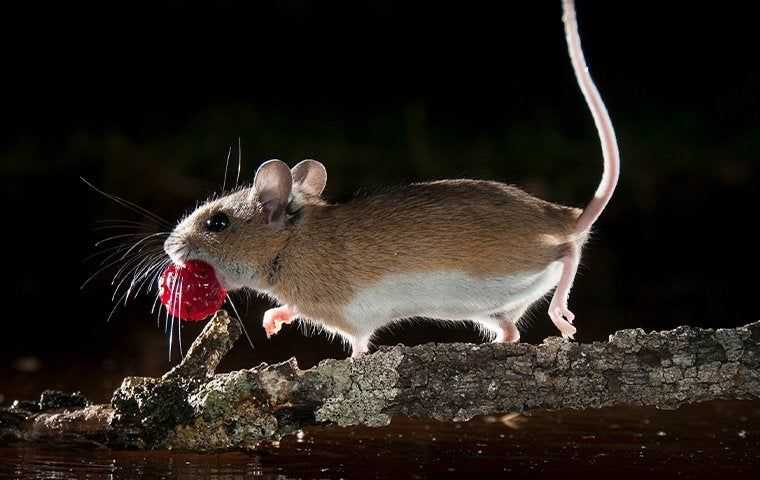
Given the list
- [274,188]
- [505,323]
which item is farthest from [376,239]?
[505,323]

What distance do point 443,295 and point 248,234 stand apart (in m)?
0.88

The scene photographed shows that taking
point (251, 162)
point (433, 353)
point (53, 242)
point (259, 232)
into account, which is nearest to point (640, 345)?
point (433, 353)

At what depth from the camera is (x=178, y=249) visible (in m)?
5.15

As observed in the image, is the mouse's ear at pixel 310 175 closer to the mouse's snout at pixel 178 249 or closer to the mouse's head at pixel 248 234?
the mouse's head at pixel 248 234

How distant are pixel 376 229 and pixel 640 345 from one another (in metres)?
1.16

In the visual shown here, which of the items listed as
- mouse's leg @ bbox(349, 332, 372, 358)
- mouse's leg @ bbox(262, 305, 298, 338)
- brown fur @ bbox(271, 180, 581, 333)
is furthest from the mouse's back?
mouse's leg @ bbox(262, 305, 298, 338)

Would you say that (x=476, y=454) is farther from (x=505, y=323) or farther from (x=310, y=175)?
(x=310, y=175)

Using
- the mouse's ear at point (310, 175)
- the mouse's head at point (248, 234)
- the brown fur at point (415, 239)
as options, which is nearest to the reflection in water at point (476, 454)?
the brown fur at point (415, 239)

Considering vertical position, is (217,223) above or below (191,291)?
above

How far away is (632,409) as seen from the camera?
5637mm

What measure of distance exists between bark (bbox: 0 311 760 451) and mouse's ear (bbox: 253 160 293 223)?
1024 millimetres

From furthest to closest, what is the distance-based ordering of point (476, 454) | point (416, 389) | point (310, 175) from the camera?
point (310, 175), point (476, 454), point (416, 389)

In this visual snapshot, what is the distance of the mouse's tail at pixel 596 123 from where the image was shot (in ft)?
14.3

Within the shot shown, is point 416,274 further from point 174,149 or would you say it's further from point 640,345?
point 174,149
